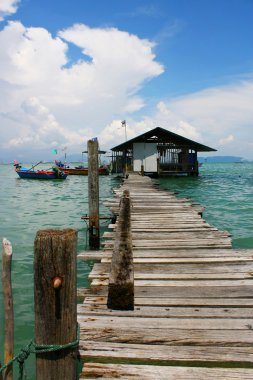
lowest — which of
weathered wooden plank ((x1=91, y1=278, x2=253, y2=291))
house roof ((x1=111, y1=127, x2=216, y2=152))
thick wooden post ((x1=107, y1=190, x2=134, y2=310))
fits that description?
weathered wooden plank ((x1=91, y1=278, x2=253, y2=291))

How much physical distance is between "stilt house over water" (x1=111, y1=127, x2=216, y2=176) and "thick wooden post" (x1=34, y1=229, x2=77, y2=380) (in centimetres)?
2964

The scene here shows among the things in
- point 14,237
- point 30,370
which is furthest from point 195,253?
point 14,237

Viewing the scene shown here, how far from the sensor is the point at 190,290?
402 centimetres

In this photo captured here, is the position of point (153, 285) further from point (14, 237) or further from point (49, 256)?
point (14, 237)

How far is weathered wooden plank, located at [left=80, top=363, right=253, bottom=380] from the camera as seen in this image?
2471mm

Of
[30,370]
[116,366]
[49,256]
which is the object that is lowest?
[30,370]

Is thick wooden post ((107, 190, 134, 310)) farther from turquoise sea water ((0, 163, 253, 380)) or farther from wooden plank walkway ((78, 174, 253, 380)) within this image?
turquoise sea water ((0, 163, 253, 380))

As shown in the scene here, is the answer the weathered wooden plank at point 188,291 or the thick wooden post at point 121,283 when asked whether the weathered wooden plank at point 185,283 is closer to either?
the weathered wooden plank at point 188,291

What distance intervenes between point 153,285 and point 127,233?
1.31m

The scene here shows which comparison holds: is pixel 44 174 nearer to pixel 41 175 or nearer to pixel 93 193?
pixel 41 175

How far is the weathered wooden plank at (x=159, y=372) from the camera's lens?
2471 millimetres

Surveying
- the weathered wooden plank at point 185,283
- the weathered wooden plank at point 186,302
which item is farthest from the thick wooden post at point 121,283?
the weathered wooden plank at point 185,283

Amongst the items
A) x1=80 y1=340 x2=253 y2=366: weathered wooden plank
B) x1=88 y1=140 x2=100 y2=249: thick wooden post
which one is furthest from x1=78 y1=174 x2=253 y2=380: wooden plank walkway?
x1=88 y1=140 x2=100 y2=249: thick wooden post

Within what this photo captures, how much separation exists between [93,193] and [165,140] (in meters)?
25.5
